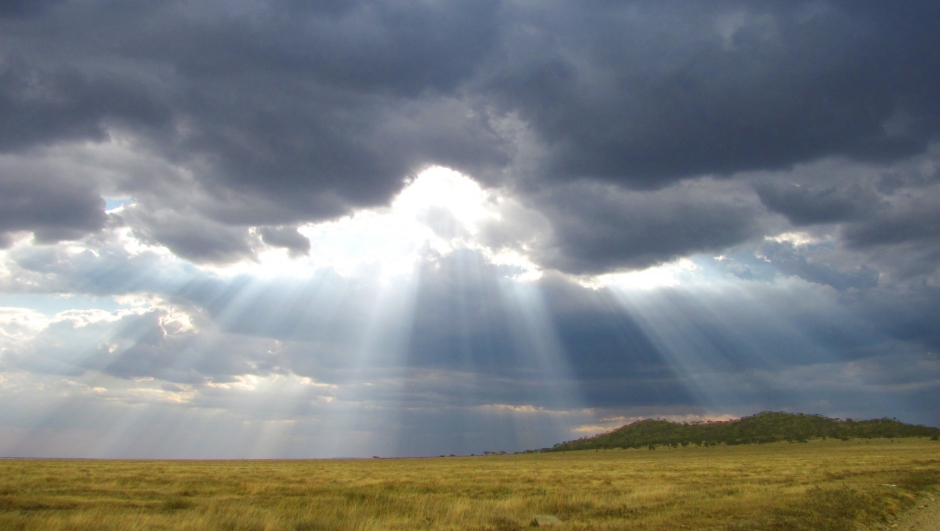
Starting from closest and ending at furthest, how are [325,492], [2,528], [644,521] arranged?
[2,528], [644,521], [325,492]

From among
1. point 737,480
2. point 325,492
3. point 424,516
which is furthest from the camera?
point 737,480

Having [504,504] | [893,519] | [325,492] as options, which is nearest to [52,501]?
[325,492]

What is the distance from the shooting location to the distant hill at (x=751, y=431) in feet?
371

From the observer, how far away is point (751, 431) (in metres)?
132

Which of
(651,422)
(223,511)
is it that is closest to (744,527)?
(223,511)

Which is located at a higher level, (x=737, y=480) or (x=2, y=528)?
(x=2, y=528)

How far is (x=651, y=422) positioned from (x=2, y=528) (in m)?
176

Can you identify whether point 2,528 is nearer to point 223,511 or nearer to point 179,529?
point 179,529

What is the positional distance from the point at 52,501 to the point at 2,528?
1060 centimetres

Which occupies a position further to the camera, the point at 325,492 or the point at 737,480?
the point at 737,480

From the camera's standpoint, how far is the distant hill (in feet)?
371

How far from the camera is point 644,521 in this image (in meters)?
16.5

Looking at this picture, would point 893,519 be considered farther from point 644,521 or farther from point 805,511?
point 644,521

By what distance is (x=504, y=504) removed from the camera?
21297 mm
